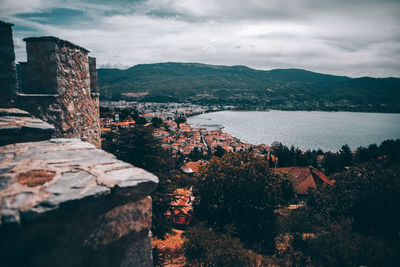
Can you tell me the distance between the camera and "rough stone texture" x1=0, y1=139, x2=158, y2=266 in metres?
1.71

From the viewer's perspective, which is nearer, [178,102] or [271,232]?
[271,232]

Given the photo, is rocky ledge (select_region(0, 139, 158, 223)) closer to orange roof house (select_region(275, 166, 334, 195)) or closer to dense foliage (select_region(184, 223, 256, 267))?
dense foliage (select_region(184, 223, 256, 267))

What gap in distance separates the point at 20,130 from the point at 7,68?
59.5 inches

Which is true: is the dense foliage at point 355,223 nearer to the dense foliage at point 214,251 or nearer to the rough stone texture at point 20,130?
the dense foliage at point 214,251

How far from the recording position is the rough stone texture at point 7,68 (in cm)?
375

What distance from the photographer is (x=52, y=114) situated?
4516mm

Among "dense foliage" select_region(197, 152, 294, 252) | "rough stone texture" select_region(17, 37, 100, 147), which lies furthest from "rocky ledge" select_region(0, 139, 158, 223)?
"dense foliage" select_region(197, 152, 294, 252)

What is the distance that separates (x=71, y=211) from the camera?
6.11 feet

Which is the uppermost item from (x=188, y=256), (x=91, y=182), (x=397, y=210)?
(x=91, y=182)

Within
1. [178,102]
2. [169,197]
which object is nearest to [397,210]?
[169,197]

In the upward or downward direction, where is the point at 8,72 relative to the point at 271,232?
upward

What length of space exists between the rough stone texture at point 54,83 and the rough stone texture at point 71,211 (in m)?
2.19

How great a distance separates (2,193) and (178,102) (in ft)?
647

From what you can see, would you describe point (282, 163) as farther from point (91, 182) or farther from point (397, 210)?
point (91, 182)
